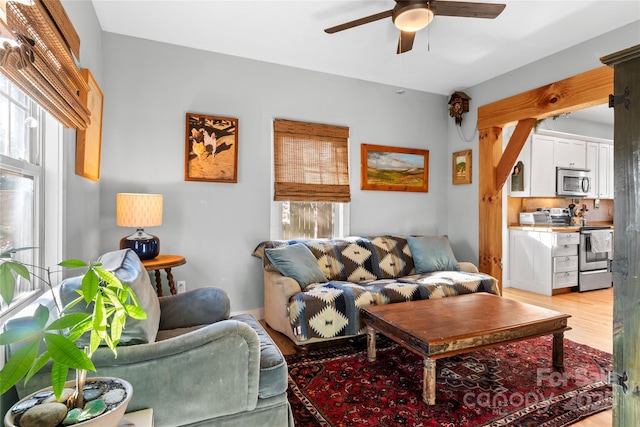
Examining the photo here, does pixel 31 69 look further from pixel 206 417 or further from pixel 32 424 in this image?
pixel 206 417

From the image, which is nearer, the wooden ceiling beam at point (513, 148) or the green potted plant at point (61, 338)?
the green potted plant at point (61, 338)

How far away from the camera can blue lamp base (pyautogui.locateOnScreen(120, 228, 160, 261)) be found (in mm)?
2652

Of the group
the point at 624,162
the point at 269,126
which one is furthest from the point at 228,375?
the point at 269,126

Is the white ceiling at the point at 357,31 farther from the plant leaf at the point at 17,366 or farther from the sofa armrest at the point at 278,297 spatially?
the plant leaf at the point at 17,366

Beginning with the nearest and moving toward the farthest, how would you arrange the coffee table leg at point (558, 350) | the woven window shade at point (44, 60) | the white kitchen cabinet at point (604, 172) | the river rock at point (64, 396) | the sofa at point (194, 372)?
the river rock at point (64, 396)
the woven window shade at point (44, 60)
the sofa at point (194, 372)
the coffee table leg at point (558, 350)
the white kitchen cabinet at point (604, 172)

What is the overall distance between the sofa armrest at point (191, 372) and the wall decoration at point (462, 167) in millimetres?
3761

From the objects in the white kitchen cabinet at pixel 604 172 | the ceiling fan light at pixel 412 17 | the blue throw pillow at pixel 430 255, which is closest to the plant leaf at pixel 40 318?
the ceiling fan light at pixel 412 17

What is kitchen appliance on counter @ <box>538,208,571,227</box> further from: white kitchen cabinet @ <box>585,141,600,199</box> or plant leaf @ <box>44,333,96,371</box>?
plant leaf @ <box>44,333,96,371</box>

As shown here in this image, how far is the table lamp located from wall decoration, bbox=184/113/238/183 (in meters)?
0.65

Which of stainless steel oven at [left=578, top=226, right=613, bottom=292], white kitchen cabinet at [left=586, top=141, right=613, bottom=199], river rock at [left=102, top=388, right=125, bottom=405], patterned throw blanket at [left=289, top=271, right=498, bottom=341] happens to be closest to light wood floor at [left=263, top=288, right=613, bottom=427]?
stainless steel oven at [left=578, top=226, right=613, bottom=292]

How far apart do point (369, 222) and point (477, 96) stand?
6.77ft

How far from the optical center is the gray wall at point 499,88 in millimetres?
3037

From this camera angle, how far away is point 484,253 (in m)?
4.14

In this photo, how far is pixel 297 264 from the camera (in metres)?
3.09
